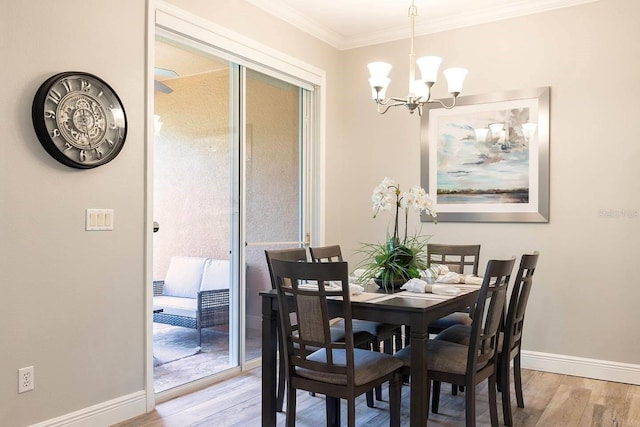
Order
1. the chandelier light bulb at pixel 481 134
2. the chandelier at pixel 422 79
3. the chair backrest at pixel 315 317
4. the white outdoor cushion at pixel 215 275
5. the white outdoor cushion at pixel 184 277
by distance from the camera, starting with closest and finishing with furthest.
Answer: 1. the chair backrest at pixel 315 317
2. the chandelier at pixel 422 79
3. the white outdoor cushion at pixel 184 277
4. the white outdoor cushion at pixel 215 275
5. the chandelier light bulb at pixel 481 134

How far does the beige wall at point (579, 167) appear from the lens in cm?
376

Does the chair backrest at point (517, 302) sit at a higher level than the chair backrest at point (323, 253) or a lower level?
lower

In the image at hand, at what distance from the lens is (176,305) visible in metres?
3.50

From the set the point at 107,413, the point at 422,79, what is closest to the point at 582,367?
the point at 422,79

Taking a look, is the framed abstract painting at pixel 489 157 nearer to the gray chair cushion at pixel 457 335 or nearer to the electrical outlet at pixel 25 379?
the gray chair cushion at pixel 457 335

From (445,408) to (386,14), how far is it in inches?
121

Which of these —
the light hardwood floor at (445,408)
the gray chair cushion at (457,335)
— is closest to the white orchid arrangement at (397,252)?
the gray chair cushion at (457,335)

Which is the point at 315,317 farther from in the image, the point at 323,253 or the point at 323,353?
the point at 323,253

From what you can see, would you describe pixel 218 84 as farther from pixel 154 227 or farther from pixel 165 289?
pixel 165 289

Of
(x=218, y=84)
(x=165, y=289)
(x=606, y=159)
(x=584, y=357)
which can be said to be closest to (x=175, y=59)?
(x=218, y=84)

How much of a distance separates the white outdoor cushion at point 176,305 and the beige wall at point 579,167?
221cm

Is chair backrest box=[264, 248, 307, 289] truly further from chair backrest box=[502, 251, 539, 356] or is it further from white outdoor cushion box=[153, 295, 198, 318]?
chair backrest box=[502, 251, 539, 356]

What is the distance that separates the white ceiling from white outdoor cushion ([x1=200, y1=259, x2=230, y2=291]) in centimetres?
195

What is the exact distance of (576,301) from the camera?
394cm
